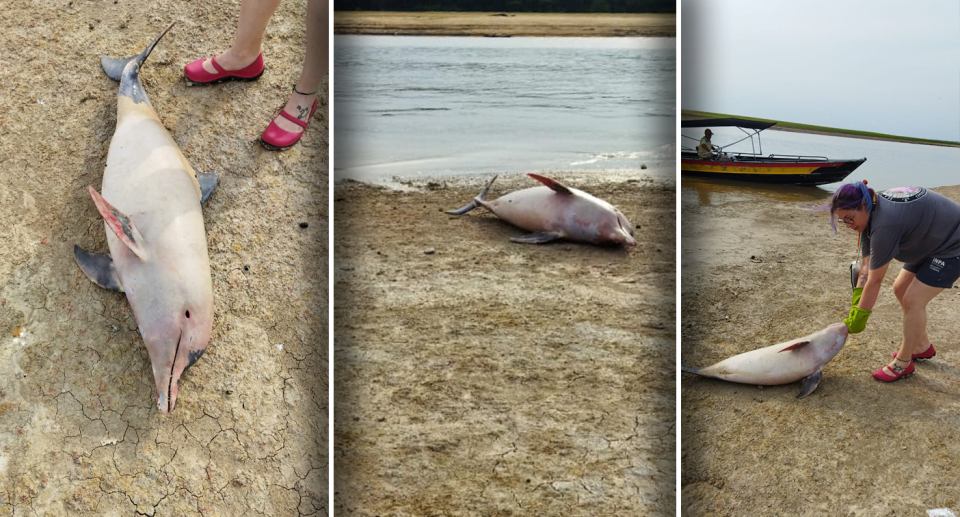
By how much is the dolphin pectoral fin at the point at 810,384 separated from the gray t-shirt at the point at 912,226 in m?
0.38

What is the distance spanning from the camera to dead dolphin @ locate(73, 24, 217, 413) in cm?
185

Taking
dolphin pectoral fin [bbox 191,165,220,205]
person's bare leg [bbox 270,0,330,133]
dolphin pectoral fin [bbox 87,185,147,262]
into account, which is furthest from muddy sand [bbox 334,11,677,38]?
dolphin pectoral fin [bbox 87,185,147,262]

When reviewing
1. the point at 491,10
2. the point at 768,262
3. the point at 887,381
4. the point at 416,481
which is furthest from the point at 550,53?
the point at 887,381

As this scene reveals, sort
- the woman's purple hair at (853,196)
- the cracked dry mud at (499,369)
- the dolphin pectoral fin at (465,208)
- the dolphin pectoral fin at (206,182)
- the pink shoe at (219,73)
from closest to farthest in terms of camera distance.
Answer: the cracked dry mud at (499,369)
the woman's purple hair at (853,196)
the dolphin pectoral fin at (465,208)
the dolphin pectoral fin at (206,182)
the pink shoe at (219,73)

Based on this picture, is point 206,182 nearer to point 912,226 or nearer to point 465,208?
point 465,208

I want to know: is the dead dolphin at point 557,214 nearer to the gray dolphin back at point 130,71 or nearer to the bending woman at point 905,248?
the bending woman at point 905,248

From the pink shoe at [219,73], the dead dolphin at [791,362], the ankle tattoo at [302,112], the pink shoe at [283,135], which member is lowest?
the dead dolphin at [791,362]

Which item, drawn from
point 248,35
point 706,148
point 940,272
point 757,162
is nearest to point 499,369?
point 706,148

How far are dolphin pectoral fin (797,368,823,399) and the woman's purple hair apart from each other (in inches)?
20.3

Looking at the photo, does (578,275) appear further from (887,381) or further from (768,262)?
(887,381)

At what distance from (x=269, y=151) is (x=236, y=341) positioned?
0.71 meters

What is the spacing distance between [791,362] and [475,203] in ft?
3.62

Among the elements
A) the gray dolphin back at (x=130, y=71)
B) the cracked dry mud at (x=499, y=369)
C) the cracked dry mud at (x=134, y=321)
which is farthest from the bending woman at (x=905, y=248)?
the gray dolphin back at (x=130, y=71)

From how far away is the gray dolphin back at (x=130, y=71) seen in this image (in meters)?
2.34
